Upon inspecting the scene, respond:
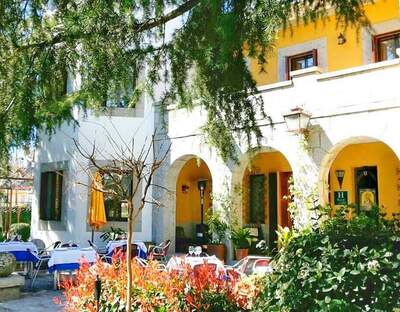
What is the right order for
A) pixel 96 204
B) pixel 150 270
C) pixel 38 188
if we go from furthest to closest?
1. pixel 38 188
2. pixel 96 204
3. pixel 150 270

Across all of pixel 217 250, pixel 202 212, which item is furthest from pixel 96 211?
pixel 202 212

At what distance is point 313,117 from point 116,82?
7.27 m

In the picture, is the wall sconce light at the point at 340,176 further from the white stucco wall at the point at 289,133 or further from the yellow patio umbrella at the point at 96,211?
the yellow patio umbrella at the point at 96,211

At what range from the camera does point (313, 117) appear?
1115cm

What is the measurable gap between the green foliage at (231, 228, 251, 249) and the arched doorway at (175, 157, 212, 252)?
3250 mm

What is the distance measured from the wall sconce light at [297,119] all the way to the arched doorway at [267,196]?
10.6 ft

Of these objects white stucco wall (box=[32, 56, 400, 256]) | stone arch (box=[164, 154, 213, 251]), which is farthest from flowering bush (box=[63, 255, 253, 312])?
stone arch (box=[164, 154, 213, 251])

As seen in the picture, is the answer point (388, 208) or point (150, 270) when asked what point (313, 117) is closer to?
point (388, 208)

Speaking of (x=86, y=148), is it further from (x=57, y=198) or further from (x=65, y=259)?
(x=65, y=259)

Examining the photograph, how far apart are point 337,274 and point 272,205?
36.3ft

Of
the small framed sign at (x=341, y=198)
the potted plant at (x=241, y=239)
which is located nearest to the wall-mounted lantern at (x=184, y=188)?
the potted plant at (x=241, y=239)

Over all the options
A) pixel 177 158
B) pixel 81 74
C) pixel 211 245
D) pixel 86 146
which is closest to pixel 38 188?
pixel 86 146

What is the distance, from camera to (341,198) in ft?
42.2

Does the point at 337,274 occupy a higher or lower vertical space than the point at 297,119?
lower
